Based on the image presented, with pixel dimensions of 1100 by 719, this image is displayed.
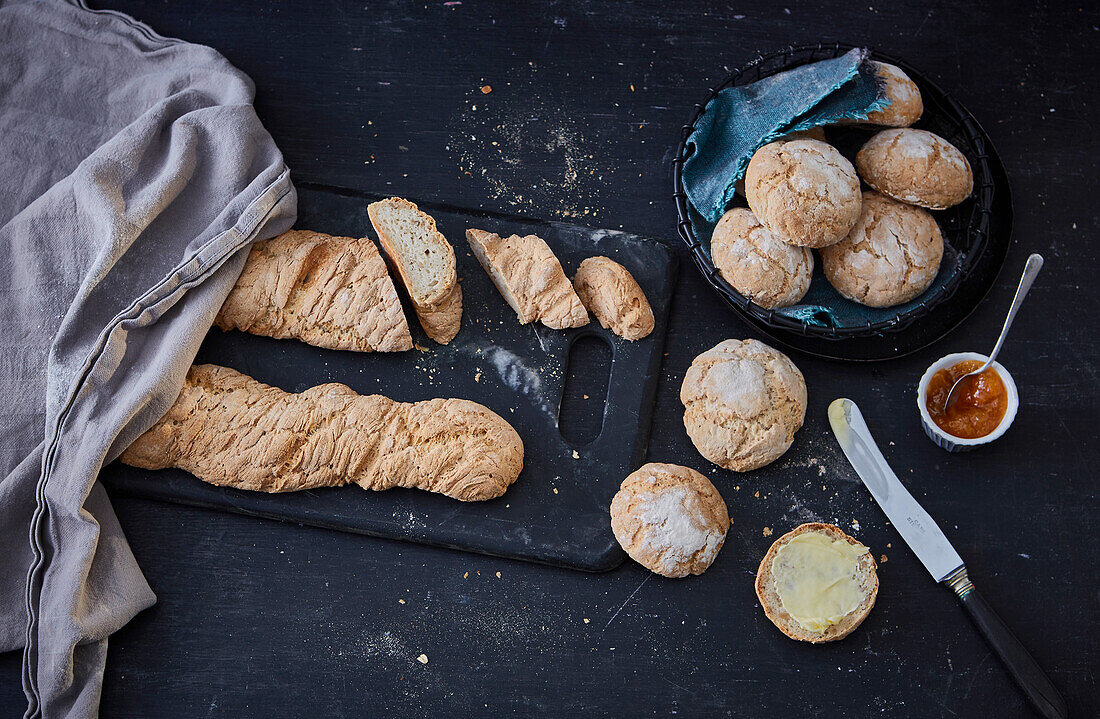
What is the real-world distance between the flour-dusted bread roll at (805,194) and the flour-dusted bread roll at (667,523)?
870 mm

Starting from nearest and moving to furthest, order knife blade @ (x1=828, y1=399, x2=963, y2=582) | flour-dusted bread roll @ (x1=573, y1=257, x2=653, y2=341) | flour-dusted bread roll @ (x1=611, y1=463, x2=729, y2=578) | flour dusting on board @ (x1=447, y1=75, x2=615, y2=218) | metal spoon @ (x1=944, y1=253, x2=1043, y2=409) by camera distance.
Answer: metal spoon @ (x1=944, y1=253, x2=1043, y2=409), flour-dusted bread roll @ (x1=611, y1=463, x2=729, y2=578), knife blade @ (x1=828, y1=399, x2=963, y2=582), flour-dusted bread roll @ (x1=573, y1=257, x2=653, y2=341), flour dusting on board @ (x1=447, y1=75, x2=615, y2=218)

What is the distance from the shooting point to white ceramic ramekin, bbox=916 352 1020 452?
2.71m

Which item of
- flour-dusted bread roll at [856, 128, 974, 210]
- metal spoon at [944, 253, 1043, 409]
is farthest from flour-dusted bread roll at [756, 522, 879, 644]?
flour-dusted bread roll at [856, 128, 974, 210]

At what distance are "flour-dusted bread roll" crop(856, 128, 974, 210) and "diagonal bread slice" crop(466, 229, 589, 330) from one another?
1.08m

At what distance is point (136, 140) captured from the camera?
2.89m

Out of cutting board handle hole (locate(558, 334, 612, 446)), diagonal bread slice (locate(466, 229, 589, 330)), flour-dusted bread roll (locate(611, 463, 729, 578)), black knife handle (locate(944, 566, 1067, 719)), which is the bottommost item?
black knife handle (locate(944, 566, 1067, 719))

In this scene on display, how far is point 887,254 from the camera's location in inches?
107

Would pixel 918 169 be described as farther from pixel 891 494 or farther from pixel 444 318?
pixel 444 318

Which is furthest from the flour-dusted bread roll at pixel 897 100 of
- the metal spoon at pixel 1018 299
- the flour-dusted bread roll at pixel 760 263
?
the metal spoon at pixel 1018 299

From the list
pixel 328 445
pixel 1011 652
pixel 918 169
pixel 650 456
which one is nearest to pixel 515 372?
pixel 650 456

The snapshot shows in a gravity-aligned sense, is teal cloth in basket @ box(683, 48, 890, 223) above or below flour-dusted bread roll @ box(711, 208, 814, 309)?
above

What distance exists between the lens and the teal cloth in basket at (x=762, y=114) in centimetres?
275

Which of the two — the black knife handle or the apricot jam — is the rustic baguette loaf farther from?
the black knife handle

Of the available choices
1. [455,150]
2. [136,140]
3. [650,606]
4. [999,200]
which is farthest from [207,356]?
[999,200]
